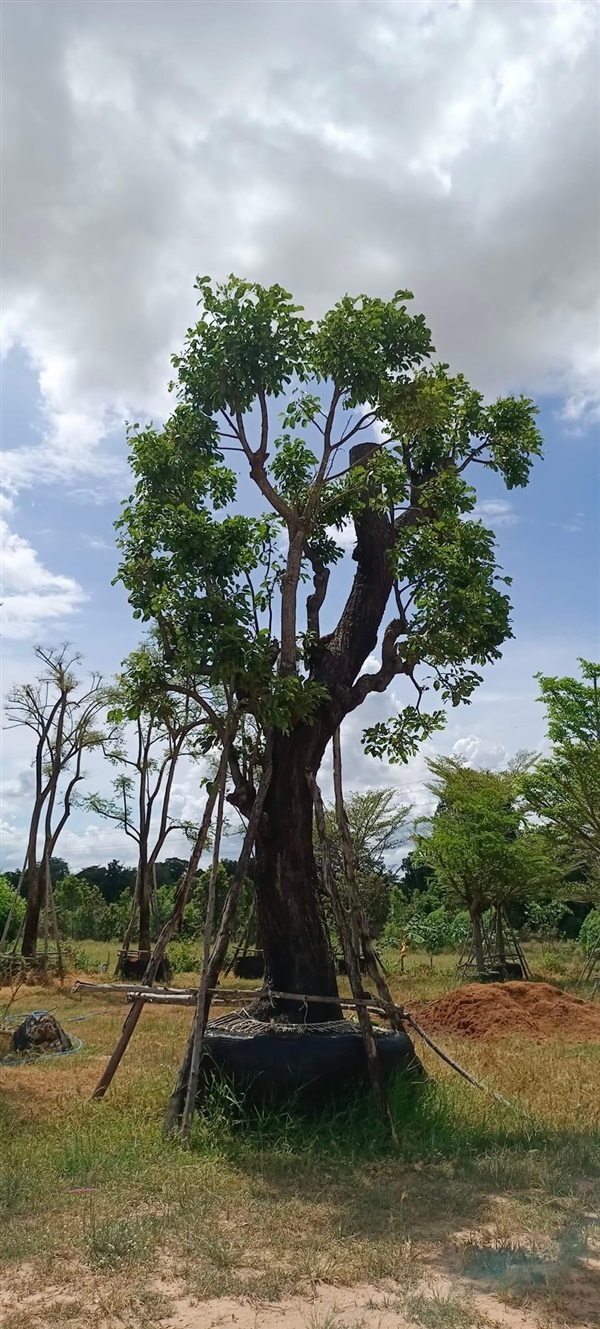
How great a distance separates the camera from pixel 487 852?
55.4ft

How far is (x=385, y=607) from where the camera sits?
7.37 meters

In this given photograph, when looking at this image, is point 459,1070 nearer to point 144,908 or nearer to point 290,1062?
point 290,1062

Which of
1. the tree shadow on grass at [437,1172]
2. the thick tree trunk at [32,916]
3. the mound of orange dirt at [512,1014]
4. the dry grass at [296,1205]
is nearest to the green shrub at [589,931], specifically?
the mound of orange dirt at [512,1014]

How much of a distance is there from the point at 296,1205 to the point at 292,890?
244 cm

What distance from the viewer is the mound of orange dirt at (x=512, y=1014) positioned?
1058 cm

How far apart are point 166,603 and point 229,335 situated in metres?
1.82

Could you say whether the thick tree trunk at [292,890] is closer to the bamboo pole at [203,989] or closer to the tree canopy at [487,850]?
the bamboo pole at [203,989]

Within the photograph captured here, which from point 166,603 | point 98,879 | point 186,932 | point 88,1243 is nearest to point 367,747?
point 166,603

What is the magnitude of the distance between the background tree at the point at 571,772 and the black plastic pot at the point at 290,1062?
9118 mm

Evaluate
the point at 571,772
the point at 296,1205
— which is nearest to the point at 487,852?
the point at 571,772

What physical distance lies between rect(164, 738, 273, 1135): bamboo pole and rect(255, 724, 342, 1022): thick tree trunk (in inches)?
6.5

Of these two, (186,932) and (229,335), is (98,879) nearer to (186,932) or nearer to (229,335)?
(186,932)

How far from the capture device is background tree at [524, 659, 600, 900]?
1452 centimetres

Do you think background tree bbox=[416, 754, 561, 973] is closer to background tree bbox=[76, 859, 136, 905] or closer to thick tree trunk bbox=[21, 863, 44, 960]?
thick tree trunk bbox=[21, 863, 44, 960]
